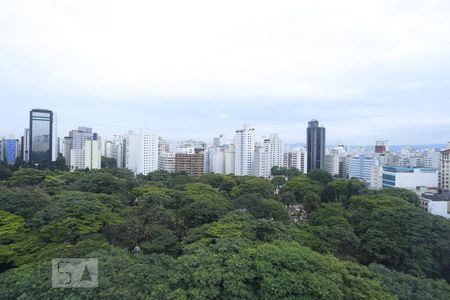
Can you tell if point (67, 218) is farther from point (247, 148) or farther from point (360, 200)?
point (247, 148)

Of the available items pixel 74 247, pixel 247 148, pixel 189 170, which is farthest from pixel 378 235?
pixel 189 170

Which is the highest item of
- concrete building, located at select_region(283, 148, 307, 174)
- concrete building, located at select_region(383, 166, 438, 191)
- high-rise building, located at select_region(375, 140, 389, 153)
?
high-rise building, located at select_region(375, 140, 389, 153)

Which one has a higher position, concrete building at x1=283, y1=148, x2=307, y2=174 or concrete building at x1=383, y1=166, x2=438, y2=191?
concrete building at x1=283, y1=148, x2=307, y2=174

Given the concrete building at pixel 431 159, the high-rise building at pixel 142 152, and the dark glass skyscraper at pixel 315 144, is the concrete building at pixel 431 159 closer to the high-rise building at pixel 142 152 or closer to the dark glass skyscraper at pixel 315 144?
the dark glass skyscraper at pixel 315 144

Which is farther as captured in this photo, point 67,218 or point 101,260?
point 67,218

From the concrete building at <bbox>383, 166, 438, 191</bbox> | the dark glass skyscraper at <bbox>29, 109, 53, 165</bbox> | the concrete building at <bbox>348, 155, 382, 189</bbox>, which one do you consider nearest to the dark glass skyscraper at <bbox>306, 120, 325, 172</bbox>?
the concrete building at <bbox>348, 155, 382, 189</bbox>

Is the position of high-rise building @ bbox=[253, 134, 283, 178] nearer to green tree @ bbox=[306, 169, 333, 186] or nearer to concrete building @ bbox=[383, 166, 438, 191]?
green tree @ bbox=[306, 169, 333, 186]

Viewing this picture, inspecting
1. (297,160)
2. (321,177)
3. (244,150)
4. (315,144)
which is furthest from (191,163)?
(321,177)
